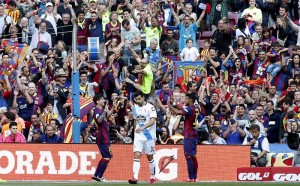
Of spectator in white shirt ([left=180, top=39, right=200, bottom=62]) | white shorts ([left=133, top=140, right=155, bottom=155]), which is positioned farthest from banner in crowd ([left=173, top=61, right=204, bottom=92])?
white shorts ([left=133, top=140, right=155, bottom=155])

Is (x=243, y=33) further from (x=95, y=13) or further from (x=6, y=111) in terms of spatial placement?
(x=6, y=111)

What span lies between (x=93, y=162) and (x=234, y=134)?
11.6ft

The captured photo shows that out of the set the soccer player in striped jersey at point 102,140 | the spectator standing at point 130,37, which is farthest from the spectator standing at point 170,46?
the soccer player in striped jersey at point 102,140

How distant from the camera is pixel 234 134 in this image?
32062mm

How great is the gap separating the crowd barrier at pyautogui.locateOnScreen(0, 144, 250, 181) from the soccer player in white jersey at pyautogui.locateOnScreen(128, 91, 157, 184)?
1.90m

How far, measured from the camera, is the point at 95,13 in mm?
36844

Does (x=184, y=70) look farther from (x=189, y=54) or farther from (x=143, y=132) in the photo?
(x=143, y=132)

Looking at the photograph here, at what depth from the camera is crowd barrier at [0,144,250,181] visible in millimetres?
31188

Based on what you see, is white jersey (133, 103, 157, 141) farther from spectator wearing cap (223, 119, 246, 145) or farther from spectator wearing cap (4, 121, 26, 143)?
spectator wearing cap (4, 121, 26, 143)

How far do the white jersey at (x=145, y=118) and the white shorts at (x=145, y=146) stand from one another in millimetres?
87

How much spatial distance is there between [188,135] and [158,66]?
635 centimetres

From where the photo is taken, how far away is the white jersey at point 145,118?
29156 mm

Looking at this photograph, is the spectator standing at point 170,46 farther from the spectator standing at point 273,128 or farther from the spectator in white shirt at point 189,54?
the spectator standing at point 273,128

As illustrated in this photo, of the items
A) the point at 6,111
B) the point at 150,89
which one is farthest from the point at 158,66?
the point at 6,111
